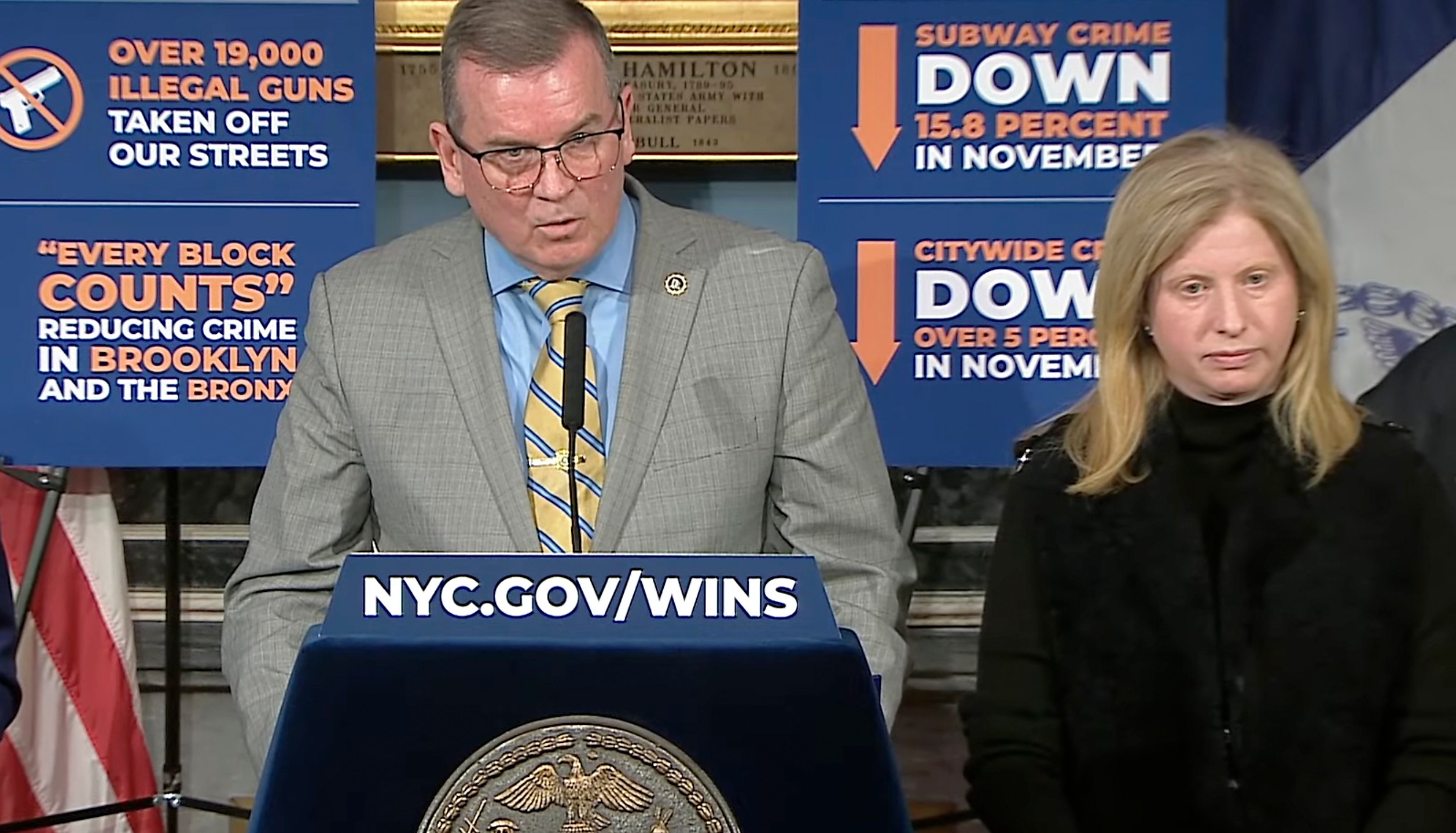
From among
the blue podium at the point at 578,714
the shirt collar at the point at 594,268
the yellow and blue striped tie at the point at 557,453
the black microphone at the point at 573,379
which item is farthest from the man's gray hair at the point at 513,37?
the blue podium at the point at 578,714

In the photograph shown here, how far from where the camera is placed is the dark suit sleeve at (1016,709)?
1854 mm

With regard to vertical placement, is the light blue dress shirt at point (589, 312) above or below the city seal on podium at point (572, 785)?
above

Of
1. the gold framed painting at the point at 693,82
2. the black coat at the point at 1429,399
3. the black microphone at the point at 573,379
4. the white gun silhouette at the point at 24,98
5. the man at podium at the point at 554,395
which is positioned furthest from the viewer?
the gold framed painting at the point at 693,82

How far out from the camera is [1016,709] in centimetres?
189

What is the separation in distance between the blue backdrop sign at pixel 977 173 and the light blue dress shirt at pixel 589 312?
78 cm

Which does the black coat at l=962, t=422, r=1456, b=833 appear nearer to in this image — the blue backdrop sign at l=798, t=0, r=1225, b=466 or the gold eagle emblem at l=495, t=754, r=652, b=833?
the gold eagle emblem at l=495, t=754, r=652, b=833

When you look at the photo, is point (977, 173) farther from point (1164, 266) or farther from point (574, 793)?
point (574, 793)

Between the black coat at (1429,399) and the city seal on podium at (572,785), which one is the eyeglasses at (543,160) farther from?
the black coat at (1429,399)

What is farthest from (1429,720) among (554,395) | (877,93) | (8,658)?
(8,658)

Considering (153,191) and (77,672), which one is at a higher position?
(153,191)

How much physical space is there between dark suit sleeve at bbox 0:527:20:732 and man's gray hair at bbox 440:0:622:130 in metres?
0.88

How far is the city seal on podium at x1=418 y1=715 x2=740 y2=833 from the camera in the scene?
110 centimetres

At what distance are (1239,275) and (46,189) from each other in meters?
2.03

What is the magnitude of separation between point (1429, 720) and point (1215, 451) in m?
0.37
